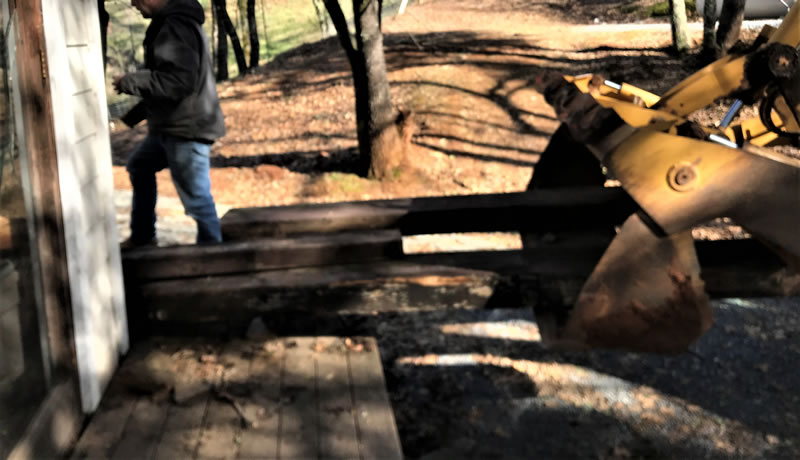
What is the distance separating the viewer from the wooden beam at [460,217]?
372cm

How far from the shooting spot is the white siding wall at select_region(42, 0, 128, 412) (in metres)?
2.93

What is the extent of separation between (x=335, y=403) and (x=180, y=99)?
2.15 metres

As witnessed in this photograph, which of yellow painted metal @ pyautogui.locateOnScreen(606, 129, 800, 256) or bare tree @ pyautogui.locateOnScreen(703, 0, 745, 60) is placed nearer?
yellow painted metal @ pyautogui.locateOnScreen(606, 129, 800, 256)

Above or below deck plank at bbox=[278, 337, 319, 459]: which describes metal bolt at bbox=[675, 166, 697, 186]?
above

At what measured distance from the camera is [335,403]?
130 inches

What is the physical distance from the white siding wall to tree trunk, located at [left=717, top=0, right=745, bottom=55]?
1139 cm

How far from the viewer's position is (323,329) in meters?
4.11

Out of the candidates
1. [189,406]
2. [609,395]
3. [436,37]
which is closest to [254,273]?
[189,406]

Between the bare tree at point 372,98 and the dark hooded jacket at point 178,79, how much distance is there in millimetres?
4994

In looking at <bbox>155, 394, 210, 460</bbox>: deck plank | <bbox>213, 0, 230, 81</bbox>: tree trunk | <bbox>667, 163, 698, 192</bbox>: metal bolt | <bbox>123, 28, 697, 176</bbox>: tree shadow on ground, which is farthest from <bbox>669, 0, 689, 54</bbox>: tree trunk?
<bbox>155, 394, 210, 460</bbox>: deck plank

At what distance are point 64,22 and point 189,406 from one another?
155 centimetres

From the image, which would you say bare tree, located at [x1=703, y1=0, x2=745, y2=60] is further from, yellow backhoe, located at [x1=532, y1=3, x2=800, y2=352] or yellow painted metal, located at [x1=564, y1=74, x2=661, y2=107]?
yellow backhoe, located at [x1=532, y1=3, x2=800, y2=352]

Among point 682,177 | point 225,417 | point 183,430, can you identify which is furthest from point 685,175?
point 183,430

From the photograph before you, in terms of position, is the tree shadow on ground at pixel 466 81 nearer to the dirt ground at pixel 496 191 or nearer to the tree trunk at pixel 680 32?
the dirt ground at pixel 496 191
